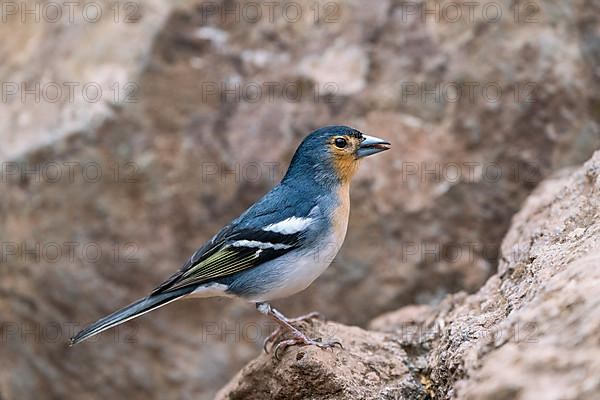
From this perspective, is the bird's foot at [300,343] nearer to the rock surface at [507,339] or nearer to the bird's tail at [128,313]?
the rock surface at [507,339]

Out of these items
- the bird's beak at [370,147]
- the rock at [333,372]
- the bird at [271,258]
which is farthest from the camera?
the bird's beak at [370,147]

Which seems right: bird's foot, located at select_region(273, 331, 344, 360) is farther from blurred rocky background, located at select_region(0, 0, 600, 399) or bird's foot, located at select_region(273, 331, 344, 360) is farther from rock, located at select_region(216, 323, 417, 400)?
blurred rocky background, located at select_region(0, 0, 600, 399)

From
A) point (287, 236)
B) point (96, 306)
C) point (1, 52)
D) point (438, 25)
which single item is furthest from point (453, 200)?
point (1, 52)

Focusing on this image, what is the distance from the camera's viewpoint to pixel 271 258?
5629mm

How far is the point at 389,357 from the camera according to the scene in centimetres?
539

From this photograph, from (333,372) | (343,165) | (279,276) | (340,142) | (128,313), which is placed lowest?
(128,313)

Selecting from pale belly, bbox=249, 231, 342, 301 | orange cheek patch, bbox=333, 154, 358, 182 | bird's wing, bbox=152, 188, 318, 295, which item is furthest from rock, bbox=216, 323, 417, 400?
orange cheek patch, bbox=333, 154, 358, 182

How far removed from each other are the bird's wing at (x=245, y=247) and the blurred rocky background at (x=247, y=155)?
6.42ft

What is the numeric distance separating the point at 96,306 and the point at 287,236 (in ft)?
9.96

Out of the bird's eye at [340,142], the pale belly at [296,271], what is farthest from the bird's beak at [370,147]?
the pale belly at [296,271]

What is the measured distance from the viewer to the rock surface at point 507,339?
2830mm

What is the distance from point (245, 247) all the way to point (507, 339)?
2.70 m

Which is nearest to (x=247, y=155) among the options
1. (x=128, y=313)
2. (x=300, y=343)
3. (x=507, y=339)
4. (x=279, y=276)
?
(x=279, y=276)

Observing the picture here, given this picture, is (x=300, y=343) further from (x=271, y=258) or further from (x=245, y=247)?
(x=245, y=247)
